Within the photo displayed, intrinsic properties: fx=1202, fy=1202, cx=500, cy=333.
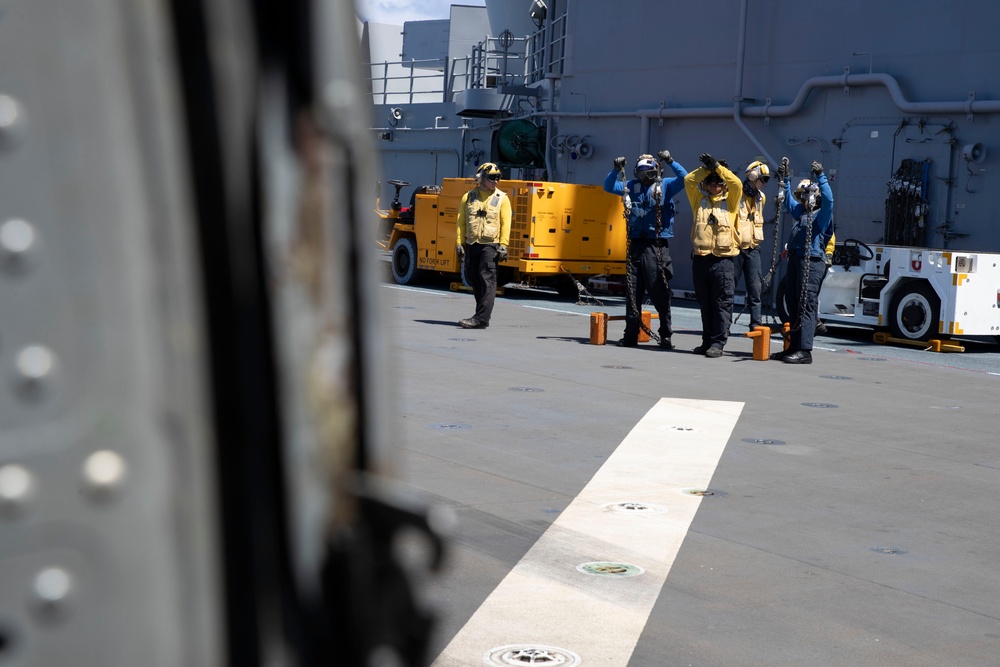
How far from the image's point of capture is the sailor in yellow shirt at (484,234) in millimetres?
14422

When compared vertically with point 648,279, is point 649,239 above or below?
above

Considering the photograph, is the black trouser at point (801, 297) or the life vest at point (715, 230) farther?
the life vest at point (715, 230)

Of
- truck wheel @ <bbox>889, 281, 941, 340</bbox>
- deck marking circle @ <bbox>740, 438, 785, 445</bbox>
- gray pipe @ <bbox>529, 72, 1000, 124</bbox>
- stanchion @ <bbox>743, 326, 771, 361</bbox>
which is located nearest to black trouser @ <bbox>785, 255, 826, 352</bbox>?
stanchion @ <bbox>743, 326, 771, 361</bbox>

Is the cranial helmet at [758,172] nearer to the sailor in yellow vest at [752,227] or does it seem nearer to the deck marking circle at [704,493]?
A: the sailor in yellow vest at [752,227]

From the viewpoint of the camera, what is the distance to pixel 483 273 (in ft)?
47.3

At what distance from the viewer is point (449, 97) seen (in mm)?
31172

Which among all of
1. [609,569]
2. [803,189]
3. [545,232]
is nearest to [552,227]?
[545,232]

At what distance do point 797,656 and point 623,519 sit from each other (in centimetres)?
188

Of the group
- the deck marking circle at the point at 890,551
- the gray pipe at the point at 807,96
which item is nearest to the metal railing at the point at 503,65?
the gray pipe at the point at 807,96

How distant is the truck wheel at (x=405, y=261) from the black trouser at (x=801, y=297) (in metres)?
9.85

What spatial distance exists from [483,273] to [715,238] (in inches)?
119

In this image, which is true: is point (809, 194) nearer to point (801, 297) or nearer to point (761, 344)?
point (801, 297)

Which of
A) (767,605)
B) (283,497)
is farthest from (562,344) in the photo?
(283,497)

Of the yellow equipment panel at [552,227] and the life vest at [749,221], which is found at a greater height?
the life vest at [749,221]
